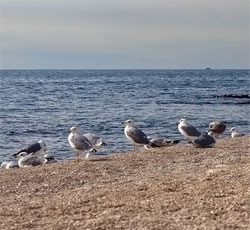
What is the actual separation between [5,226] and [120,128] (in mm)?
20030

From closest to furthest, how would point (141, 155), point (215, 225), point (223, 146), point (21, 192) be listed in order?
point (215, 225)
point (21, 192)
point (141, 155)
point (223, 146)

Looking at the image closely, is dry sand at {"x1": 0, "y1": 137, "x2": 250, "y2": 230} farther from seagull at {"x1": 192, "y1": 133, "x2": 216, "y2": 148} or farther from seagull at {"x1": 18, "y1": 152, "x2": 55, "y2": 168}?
seagull at {"x1": 192, "y1": 133, "x2": 216, "y2": 148}

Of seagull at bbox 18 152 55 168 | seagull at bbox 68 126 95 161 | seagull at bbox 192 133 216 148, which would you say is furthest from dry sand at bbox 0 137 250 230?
seagull at bbox 192 133 216 148

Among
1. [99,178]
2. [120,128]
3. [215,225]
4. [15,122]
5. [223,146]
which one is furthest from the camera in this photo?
[15,122]

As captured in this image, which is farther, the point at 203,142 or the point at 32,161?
the point at 203,142

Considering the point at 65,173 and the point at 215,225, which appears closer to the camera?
the point at 215,225

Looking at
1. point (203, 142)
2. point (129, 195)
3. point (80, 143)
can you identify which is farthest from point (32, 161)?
point (129, 195)

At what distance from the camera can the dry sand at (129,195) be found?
7.75 meters

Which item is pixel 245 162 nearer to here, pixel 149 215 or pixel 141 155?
pixel 141 155

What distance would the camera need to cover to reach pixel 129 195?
935 centimetres

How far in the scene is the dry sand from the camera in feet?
25.4

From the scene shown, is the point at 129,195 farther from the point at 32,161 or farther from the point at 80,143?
the point at 32,161

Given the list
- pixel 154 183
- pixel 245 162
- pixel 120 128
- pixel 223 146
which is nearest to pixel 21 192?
pixel 154 183

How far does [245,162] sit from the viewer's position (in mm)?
12445
